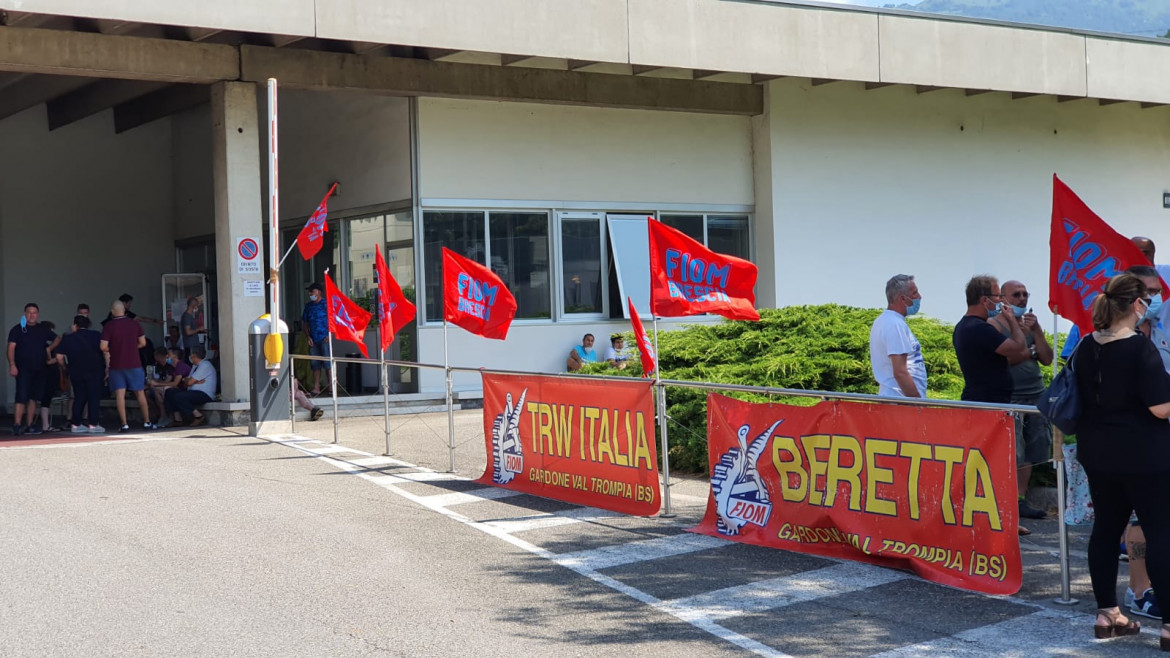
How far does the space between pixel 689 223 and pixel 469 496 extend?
12061mm

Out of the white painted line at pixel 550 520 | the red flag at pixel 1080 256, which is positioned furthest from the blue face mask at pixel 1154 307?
the white painted line at pixel 550 520

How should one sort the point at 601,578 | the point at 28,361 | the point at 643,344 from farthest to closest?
the point at 28,361, the point at 643,344, the point at 601,578

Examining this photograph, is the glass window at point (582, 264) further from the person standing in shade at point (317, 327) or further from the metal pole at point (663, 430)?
the metal pole at point (663, 430)

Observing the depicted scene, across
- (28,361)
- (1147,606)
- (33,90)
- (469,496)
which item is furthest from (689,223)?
(1147,606)

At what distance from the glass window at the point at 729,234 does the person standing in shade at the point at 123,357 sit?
10.1 m

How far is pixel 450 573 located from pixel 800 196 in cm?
1618

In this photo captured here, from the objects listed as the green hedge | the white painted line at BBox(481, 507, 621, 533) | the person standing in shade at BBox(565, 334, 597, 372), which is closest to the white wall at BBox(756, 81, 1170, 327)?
the person standing in shade at BBox(565, 334, 597, 372)

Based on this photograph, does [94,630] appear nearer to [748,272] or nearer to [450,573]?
[450,573]

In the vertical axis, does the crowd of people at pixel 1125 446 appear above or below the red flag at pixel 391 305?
below

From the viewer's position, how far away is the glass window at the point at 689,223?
2211cm

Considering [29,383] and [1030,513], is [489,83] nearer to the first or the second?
[29,383]

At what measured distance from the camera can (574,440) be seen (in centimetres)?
1072

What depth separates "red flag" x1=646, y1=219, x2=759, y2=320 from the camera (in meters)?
9.91

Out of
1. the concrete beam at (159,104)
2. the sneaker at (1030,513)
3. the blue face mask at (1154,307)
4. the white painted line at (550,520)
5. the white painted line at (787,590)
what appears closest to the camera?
the white painted line at (787,590)
